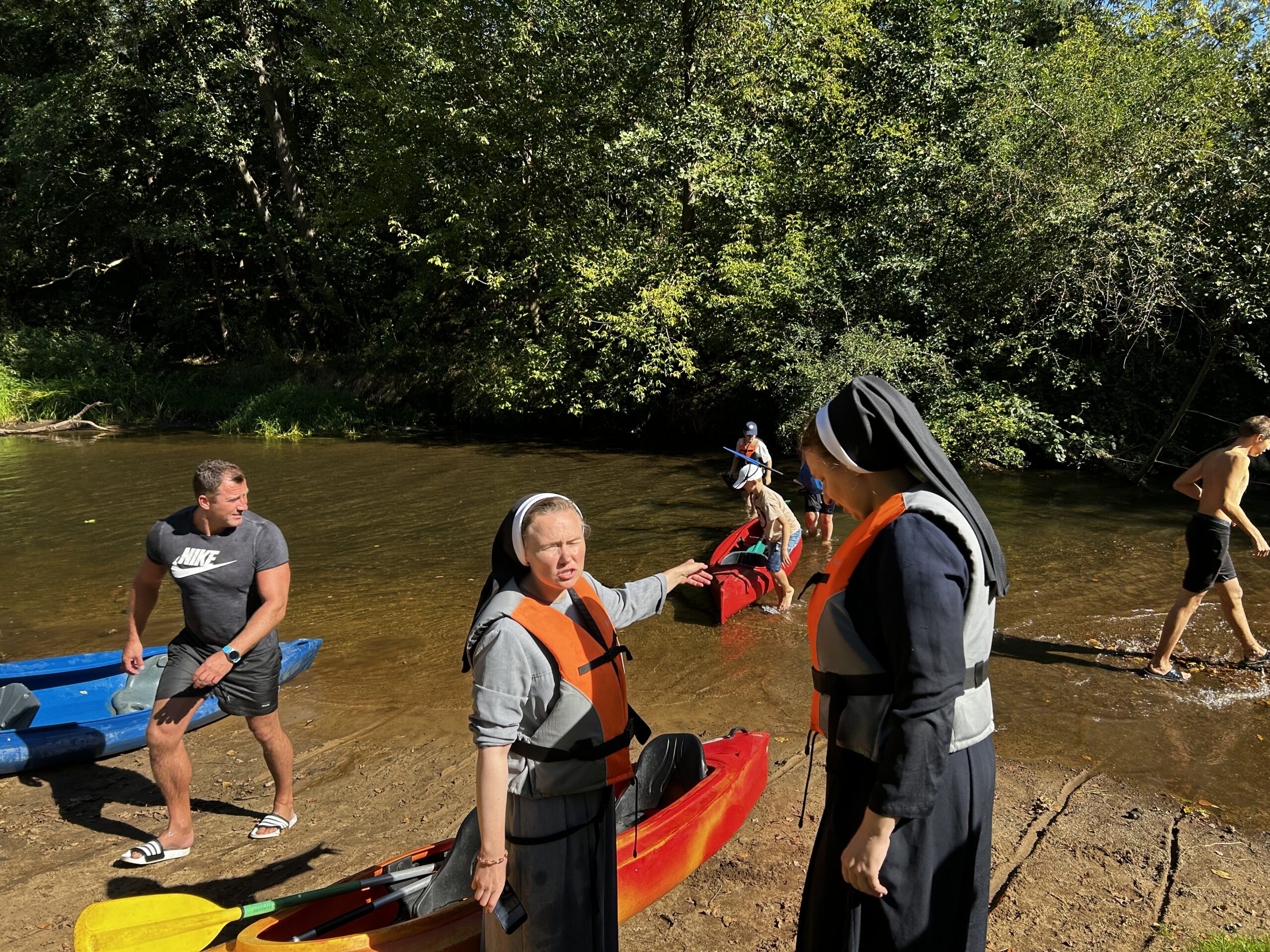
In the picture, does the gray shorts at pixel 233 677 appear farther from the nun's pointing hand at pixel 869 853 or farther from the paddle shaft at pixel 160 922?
the nun's pointing hand at pixel 869 853

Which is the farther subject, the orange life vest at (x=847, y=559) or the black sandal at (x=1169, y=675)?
the black sandal at (x=1169, y=675)

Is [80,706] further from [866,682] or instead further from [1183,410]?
[1183,410]

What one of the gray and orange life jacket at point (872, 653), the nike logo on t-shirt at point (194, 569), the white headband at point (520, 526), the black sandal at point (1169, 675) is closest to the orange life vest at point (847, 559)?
the gray and orange life jacket at point (872, 653)

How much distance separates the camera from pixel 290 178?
25688 mm

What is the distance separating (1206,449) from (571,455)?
39.2 ft

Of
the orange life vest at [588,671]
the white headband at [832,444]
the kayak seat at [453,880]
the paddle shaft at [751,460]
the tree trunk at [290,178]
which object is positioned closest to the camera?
the white headband at [832,444]

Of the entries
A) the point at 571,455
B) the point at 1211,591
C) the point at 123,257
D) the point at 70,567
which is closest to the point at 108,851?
the point at 70,567

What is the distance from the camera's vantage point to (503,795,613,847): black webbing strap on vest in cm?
255

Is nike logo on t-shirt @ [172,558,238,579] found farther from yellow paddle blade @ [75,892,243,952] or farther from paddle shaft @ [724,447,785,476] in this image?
paddle shaft @ [724,447,785,476]

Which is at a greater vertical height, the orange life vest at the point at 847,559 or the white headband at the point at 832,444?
the white headband at the point at 832,444

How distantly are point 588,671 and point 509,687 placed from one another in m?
0.27

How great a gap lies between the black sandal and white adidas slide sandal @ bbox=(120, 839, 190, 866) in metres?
6.67

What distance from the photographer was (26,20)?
23125 millimetres

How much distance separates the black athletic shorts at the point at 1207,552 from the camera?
632 cm
